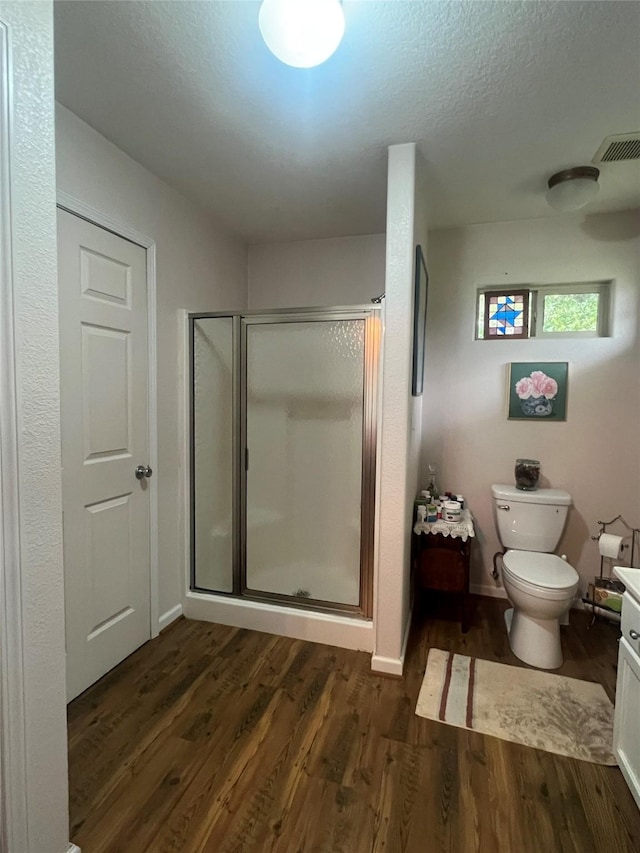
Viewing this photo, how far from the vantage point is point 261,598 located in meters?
2.48

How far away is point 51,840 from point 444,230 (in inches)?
130

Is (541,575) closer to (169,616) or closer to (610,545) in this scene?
(610,545)

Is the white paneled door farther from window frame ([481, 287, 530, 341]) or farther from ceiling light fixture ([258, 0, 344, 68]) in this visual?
window frame ([481, 287, 530, 341])

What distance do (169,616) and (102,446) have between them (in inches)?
43.9

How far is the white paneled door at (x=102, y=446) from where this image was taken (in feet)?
5.84

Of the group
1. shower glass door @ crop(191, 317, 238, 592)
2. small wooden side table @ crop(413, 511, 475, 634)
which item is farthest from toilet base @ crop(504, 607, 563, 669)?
shower glass door @ crop(191, 317, 238, 592)

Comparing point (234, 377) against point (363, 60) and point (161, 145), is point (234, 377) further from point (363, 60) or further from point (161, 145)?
point (363, 60)

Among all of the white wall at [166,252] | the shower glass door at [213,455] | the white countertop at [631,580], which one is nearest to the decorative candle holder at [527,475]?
the white countertop at [631,580]

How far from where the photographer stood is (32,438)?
979 mm

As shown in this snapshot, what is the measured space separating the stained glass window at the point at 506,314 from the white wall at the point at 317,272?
75 cm

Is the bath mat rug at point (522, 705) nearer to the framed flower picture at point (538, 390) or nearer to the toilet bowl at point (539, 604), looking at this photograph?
the toilet bowl at point (539, 604)

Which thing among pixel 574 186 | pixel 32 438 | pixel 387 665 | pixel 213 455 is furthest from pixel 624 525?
pixel 32 438

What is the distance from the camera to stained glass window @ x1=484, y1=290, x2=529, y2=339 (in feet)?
9.13

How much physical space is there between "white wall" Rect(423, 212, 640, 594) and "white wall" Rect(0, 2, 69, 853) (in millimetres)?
2341
